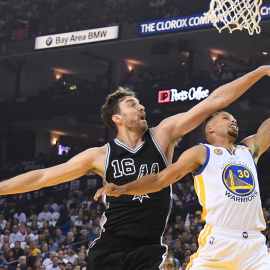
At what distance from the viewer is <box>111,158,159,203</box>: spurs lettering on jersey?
506cm

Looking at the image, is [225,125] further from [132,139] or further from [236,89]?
[132,139]

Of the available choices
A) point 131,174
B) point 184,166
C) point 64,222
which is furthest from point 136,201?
point 64,222

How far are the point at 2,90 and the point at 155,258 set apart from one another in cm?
2815

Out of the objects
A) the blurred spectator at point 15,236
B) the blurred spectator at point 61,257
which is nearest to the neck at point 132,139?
the blurred spectator at point 61,257

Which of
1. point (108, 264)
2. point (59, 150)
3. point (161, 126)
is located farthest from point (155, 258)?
point (59, 150)

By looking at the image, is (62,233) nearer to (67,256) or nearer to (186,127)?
(67,256)

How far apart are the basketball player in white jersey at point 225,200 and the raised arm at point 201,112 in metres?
0.17

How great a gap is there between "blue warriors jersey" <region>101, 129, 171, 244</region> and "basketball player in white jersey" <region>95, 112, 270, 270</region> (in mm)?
257

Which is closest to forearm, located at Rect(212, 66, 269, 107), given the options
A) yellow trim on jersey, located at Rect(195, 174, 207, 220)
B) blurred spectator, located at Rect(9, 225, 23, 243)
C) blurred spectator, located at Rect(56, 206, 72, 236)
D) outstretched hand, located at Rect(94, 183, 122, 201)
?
yellow trim on jersey, located at Rect(195, 174, 207, 220)

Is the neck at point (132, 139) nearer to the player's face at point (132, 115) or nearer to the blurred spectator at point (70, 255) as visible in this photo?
the player's face at point (132, 115)

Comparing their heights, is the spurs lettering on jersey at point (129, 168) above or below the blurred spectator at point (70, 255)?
above

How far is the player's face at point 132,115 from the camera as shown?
5289 mm

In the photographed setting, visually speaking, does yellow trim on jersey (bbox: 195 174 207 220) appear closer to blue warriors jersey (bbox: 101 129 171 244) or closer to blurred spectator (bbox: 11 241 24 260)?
blue warriors jersey (bbox: 101 129 171 244)

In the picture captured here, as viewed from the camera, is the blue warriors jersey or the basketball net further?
the basketball net
